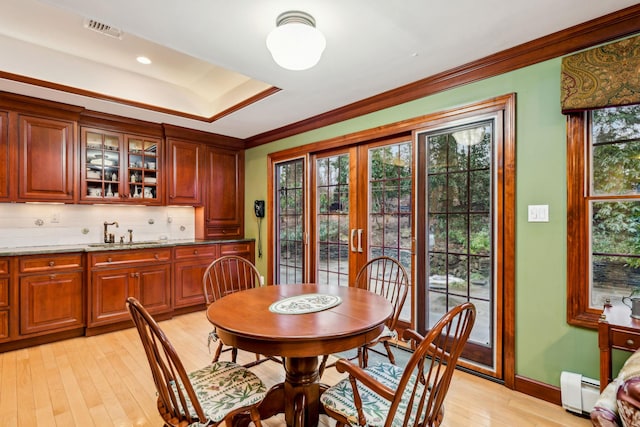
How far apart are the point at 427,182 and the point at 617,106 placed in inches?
53.6

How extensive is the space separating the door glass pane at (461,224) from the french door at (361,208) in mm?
241

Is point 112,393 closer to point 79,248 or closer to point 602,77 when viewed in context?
point 79,248

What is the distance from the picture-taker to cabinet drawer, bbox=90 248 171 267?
348 cm

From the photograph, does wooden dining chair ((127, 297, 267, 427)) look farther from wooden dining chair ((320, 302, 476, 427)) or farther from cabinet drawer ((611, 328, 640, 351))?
cabinet drawer ((611, 328, 640, 351))

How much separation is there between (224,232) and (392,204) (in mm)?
2846

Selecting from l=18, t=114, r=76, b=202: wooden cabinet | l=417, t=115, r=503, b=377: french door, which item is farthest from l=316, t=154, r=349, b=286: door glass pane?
l=18, t=114, r=76, b=202: wooden cabinet

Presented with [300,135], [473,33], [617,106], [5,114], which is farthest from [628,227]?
[5,114]

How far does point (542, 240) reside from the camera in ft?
7.47

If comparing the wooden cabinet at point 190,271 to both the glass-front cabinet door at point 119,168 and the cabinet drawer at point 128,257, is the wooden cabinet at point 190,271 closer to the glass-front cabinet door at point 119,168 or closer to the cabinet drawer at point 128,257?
the cabinet drawer at point 128,257

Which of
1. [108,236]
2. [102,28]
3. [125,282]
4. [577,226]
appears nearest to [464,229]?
[577,226]

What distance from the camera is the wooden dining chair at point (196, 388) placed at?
125cm

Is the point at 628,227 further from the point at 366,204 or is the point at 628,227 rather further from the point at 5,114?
the point at 5,114

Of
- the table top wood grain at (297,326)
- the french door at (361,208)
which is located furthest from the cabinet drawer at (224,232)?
the table top wood grain at (297,326)

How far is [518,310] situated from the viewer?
7.78 ft
